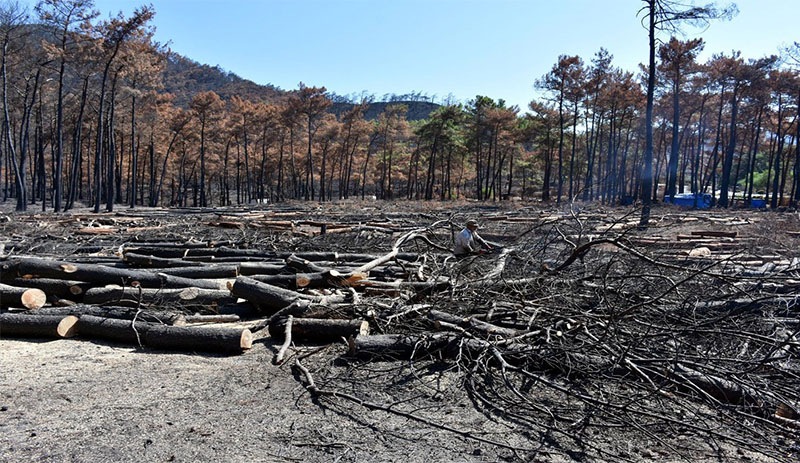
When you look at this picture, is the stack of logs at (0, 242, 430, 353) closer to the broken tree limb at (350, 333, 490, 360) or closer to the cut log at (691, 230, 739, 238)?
the broken tree limb at (350, 333, 490, 360)

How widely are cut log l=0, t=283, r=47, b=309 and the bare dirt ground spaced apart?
120cm

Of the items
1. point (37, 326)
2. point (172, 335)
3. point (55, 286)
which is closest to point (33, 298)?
point (55, 286)

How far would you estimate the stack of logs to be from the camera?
218 inches

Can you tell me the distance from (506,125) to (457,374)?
45.4 meters

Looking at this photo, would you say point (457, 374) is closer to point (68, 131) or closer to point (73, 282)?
point (73, 282)

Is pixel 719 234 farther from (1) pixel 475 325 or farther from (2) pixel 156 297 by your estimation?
(2) pixel 156 297

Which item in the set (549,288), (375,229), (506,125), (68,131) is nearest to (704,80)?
(506,125)

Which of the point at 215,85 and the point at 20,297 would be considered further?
the point at 215,85

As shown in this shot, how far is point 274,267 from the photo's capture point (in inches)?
340

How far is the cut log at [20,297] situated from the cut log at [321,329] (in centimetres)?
326

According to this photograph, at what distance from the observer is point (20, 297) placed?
6.36 metres

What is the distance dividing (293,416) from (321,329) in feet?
5.81

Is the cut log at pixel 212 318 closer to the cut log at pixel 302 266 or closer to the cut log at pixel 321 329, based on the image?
the cut log at pixel 321 329

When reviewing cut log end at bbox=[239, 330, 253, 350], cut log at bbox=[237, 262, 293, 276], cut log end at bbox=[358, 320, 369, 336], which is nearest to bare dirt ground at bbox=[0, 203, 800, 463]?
cut log end at bbox=[239, 330, 253, 350]
